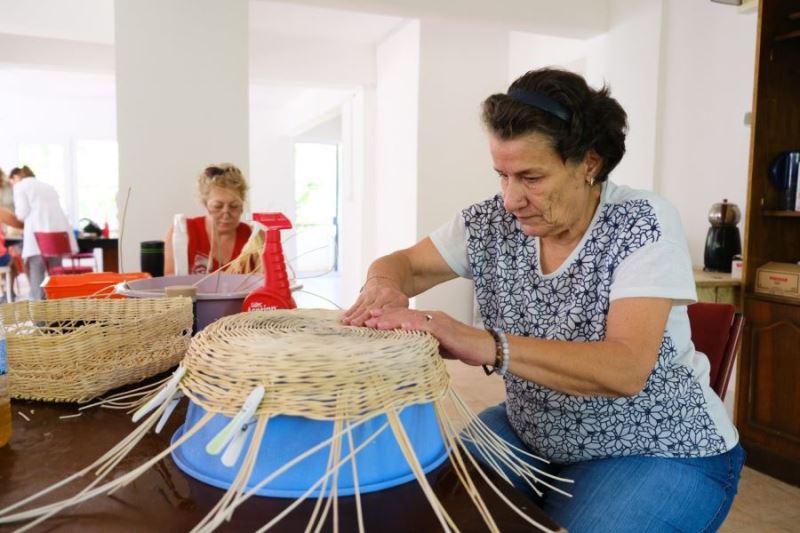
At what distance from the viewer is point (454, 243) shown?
1477mm

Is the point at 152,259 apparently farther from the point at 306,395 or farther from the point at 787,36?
the point at 787,36

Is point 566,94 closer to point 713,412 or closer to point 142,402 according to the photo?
point 713,412

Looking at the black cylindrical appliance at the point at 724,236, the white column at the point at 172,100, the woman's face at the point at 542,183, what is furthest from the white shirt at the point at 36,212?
the woman's face at the point at 542,183

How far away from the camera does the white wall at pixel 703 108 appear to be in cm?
349

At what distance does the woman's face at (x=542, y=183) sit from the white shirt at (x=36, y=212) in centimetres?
573

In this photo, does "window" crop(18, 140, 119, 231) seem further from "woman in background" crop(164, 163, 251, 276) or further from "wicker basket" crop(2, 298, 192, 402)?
"wicker basket" crop(2, 298, 192, 402)

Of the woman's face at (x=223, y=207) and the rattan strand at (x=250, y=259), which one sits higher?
the woman's face at (x=223, y=207)

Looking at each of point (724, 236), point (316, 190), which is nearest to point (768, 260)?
point (724, 236)

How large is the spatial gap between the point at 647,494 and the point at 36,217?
6167 mm

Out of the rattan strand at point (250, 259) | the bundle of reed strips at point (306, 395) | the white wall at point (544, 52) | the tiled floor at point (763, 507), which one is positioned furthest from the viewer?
the white wall at point (544, 52)

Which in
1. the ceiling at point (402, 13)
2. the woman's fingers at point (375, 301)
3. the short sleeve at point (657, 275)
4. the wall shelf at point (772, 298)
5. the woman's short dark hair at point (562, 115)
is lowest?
the wall shelf at point (772, 298)

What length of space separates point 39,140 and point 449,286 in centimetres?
741

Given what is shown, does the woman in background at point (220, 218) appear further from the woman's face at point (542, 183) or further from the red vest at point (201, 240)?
the woman's face at point (542, 183)

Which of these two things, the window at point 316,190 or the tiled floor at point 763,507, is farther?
the window at point 316,190
